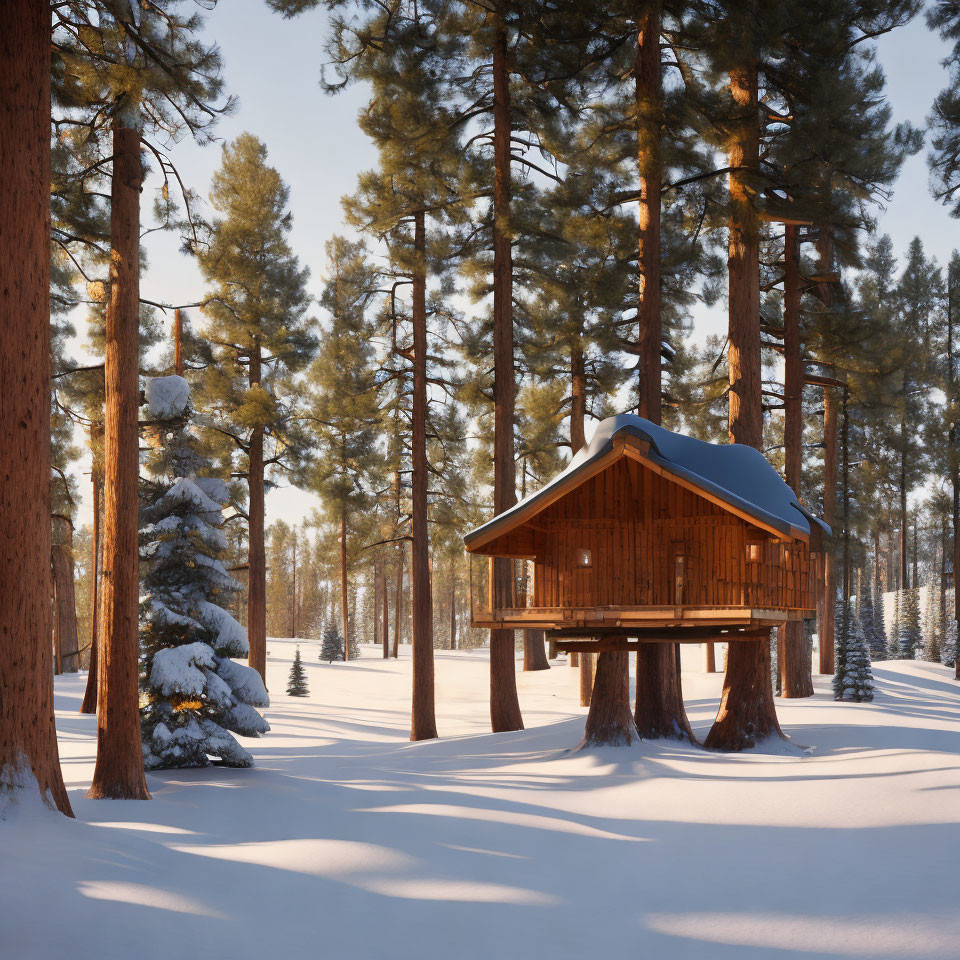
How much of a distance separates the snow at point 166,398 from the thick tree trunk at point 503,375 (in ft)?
22.0

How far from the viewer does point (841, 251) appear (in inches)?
922

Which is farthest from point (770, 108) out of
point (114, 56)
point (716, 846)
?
point (716, 846)

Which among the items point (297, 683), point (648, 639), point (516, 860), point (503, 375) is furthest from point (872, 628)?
point (516, 860)

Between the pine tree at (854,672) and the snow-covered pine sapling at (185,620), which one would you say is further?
the pine tree at (854,672)

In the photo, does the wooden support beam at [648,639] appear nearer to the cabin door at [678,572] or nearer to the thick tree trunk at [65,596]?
the cabin door at [678,572]

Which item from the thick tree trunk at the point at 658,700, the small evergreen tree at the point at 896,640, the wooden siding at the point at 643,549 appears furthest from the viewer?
the small evergreen tree at the point at 896,640

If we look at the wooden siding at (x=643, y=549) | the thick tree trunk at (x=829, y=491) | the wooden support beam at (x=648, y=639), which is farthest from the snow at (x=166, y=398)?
the thick tree trunk at (x=829, y=491)

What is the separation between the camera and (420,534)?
2289cm

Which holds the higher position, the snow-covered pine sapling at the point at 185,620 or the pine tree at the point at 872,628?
the snow-covered pine sapling at the point at 185,620

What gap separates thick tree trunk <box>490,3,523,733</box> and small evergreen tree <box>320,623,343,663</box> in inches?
973

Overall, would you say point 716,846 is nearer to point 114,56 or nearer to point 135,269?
point 135,269

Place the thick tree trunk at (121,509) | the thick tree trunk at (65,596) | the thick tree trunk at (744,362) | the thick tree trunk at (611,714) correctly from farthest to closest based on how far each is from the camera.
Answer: the thick tree trunk at (65,596)
the thick tree trunk at (744,362)
the thick tree trunk at (611,714)
the thick tree trunk at (121,509)

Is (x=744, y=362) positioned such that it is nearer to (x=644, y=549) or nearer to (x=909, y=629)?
(x=644, y=549)

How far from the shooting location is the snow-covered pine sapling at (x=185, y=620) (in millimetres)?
15836
